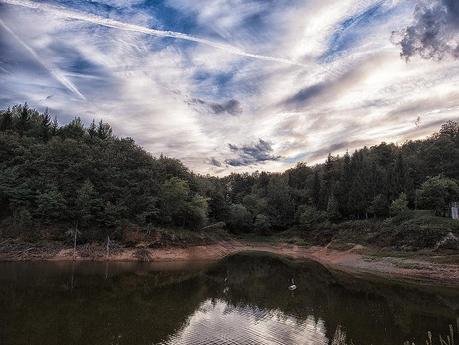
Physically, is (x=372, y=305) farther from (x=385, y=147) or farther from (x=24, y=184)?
(x=385, y=147)

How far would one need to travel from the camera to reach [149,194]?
70375 mm

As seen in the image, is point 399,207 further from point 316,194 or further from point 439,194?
point 316,194

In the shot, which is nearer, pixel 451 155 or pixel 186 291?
pixel 186 291

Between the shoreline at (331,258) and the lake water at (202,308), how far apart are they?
4.66 m

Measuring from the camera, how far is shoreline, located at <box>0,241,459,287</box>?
47.6m

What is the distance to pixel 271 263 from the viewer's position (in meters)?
67.5

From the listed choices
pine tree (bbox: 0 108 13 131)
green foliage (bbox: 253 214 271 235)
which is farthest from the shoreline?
pine tree (bbox: 0 108 13 131)

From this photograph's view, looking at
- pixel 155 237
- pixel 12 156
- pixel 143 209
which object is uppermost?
pixel 12 156

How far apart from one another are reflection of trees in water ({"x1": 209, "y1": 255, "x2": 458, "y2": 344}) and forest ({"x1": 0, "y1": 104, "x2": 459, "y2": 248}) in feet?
64.5

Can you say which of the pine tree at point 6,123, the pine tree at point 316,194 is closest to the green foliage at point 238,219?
the pine tree at point 316,194

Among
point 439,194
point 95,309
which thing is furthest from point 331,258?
point 95,309

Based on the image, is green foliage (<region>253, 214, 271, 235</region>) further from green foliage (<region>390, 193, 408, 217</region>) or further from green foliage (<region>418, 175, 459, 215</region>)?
green foliage (<region>418, 175, 459, 215</region>)

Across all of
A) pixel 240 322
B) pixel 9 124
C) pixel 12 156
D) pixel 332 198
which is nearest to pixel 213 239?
pixel 332 198

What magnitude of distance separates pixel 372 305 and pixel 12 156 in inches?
2483
